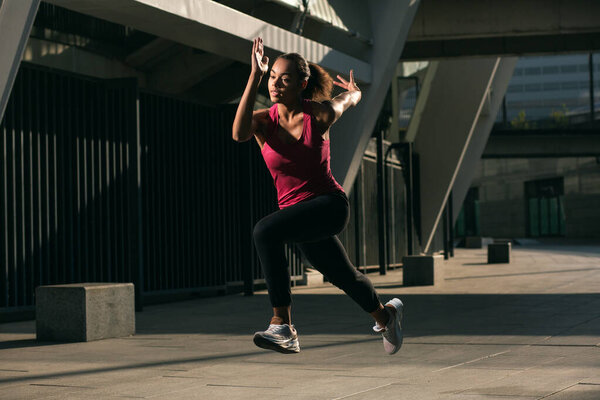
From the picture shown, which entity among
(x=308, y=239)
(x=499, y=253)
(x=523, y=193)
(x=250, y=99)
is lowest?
(x=499, y=253)

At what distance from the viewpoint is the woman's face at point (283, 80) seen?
4.96 metres

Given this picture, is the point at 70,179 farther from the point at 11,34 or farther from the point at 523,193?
the point at 523,193

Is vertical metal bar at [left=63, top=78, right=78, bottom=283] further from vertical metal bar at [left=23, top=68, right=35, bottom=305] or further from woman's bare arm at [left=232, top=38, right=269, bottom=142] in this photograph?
woman's bare arm at [left=232, top=38, right=269, bottom=142]

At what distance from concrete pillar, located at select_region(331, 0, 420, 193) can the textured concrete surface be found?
21.7 feet

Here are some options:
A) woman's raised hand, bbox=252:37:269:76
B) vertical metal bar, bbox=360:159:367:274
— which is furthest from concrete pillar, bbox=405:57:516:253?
woman's raised hand, bbox=252:37:269:76

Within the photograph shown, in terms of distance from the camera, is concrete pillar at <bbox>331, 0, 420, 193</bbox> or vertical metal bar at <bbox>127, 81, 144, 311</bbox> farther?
concrete pillar at <bbox>331, 0, 420, 193</bbox>

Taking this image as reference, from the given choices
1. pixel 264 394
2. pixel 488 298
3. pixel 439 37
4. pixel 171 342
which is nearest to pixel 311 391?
pixel 264 394

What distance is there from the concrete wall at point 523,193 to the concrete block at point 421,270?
5341 cm

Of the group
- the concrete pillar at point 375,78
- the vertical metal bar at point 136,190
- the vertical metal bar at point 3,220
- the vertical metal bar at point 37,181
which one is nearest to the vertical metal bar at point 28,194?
the vertical metal bar at point 37,181

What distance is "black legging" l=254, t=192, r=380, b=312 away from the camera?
4.82 metres

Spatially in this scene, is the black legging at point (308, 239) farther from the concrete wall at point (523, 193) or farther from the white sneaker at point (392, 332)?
the concrete wall at point (523, 193)

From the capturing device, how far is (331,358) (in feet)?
25.4

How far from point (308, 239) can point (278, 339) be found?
0.56 m

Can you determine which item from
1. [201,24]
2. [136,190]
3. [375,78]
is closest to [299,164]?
[201,24]
